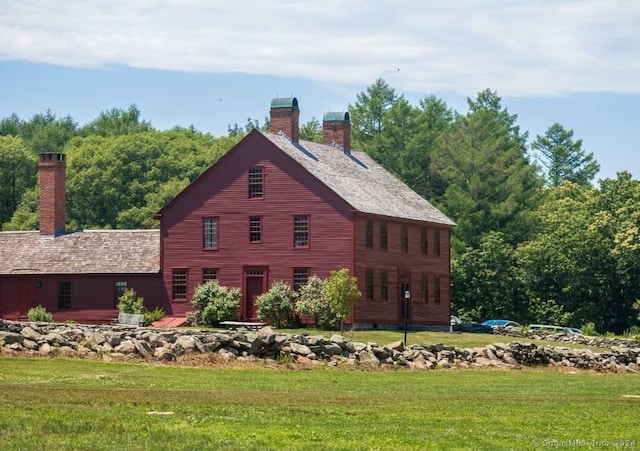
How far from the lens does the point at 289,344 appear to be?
37.2 meters

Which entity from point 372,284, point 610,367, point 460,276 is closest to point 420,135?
point 460,276

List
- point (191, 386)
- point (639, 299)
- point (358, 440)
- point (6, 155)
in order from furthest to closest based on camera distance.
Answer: point (6, 155), point (639, 299), point (191, 386), point (358, 440)

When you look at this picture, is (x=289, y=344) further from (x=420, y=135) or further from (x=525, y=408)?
(x=420, y=135)

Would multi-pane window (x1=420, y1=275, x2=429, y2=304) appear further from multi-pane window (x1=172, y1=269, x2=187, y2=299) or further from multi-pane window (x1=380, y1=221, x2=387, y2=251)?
multi-pane window (x1=172, y1=269, x2=187, y2=299)

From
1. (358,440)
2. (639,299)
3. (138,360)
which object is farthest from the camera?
(639,299)

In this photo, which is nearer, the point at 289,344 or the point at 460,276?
the point at 289,344

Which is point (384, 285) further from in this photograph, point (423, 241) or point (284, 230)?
point (284, 230)

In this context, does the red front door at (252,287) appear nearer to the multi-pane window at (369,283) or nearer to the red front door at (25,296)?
the multi-pane window at (369,283)

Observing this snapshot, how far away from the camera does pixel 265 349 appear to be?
36438 millimetres

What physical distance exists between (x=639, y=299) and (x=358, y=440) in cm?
5938

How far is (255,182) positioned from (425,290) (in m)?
10.5

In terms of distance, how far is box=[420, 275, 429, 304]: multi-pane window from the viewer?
206 ft

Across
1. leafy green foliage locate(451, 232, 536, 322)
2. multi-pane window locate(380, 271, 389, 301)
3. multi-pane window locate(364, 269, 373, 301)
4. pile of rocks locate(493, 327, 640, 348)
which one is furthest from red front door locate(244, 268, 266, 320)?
leafy green foliage locate(451, 232, 536, 322)

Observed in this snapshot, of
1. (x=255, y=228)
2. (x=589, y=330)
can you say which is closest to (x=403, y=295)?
(x=255, y=228)
